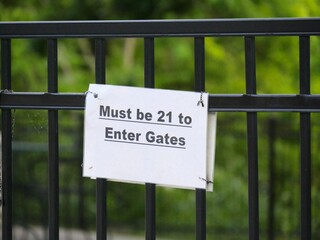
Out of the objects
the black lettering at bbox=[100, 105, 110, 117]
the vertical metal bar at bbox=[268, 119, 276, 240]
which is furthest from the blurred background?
the black lettering at bbox=[100, 105, 110, 117]

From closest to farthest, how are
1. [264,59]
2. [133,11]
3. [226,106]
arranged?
[226,106] < [133,11] < [264,59]

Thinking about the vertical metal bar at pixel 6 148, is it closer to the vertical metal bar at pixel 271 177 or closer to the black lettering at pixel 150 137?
Result: the black lettering at pixel 150 137

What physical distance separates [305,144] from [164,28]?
649mm

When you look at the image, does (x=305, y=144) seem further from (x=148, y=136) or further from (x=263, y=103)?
(x=148, y=136)

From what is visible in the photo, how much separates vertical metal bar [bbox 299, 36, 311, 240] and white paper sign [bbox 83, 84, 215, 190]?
32 centimetres

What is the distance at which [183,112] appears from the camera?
8.66 feet

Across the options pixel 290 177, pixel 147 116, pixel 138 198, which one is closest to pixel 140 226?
pixel 138 198

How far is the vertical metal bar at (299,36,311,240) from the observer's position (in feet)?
8.55

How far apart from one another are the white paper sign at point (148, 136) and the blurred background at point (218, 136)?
477 cm

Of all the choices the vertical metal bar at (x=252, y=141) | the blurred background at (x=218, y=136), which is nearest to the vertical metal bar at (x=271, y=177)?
the blurred background at (x=218, y=136)

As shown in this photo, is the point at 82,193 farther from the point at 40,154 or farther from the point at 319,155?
the point at 319,155

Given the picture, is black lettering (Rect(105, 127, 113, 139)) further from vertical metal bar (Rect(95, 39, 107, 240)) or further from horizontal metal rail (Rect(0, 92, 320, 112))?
horizontal metal rail (Rect(0, 92, 320, 112))

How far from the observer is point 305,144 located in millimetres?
2623

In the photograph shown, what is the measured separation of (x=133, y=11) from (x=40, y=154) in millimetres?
2319
